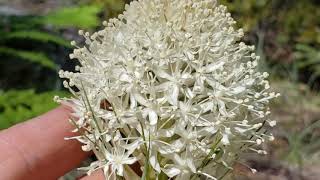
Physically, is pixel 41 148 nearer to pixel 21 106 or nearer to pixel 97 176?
pixel 97 176

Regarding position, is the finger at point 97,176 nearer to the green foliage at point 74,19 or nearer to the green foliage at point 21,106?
the green foliage at point 21,106

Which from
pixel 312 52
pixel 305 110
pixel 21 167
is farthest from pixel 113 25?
pixel 312 52

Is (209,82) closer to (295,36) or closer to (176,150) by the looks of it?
(176,150)

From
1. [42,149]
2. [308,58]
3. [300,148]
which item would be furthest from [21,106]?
[308,58]

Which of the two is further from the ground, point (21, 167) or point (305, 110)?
point (21, 167)

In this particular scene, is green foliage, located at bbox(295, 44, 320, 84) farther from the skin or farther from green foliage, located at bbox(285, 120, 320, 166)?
the skin
